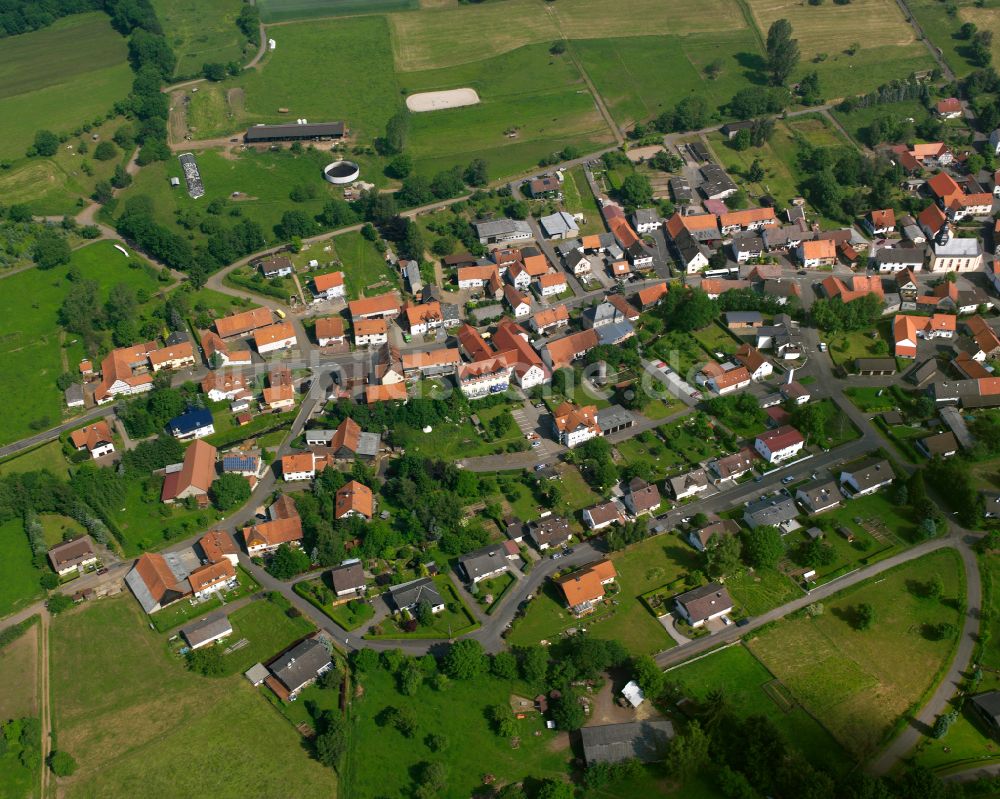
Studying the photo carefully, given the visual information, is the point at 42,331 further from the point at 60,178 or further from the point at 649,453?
the point at 649,453

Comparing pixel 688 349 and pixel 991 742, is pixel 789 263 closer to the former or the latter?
pixel 688 349

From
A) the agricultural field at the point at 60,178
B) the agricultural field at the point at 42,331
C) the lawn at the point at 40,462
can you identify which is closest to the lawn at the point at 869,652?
the lawn at the point at 40,462

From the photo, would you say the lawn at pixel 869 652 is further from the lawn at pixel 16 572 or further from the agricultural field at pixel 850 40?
the agricultural field at pixel 850 40

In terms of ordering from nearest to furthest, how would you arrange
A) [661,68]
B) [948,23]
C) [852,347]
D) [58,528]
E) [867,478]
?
[867,478]
[58,528]
[852,347]
[661,68]
[948,23]

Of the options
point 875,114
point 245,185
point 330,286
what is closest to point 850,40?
point 875,114

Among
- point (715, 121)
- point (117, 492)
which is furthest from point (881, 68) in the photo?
point (117, 492)
